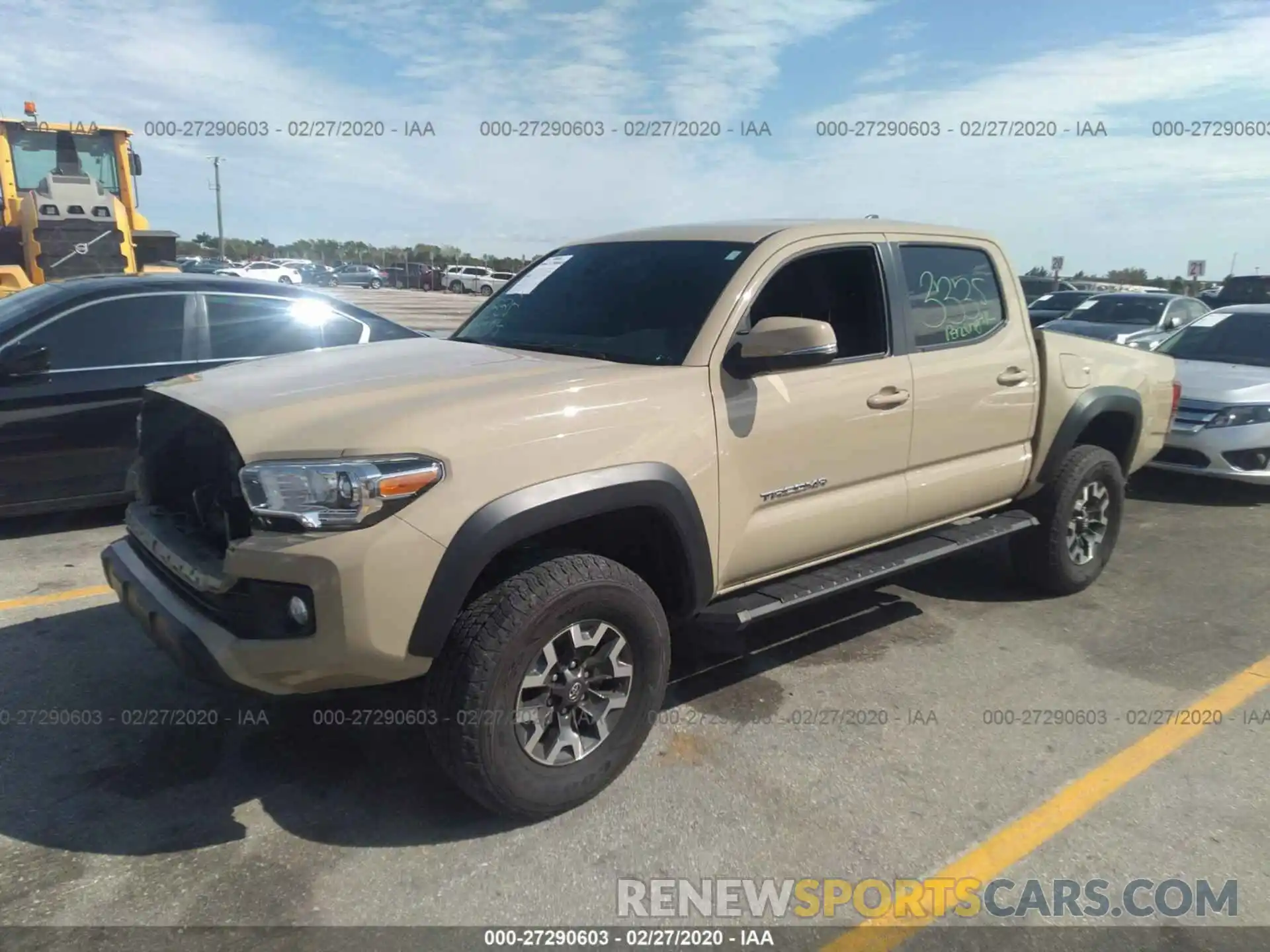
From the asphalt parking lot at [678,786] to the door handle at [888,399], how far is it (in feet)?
4.13

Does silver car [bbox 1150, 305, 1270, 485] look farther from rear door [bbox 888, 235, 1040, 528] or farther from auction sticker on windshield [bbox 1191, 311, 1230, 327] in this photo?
rear door [bbox 888, 235, 1040, 528]

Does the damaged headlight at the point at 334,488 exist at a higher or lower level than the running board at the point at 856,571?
higher

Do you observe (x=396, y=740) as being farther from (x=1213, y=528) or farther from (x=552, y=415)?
(x=1213, y=528)

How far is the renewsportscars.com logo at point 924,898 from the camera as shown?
267 centimetres

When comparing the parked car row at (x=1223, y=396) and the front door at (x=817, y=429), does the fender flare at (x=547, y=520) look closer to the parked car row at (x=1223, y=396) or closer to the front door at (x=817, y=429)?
the front door at (x=817, y=429)

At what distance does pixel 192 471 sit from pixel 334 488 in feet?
3.26

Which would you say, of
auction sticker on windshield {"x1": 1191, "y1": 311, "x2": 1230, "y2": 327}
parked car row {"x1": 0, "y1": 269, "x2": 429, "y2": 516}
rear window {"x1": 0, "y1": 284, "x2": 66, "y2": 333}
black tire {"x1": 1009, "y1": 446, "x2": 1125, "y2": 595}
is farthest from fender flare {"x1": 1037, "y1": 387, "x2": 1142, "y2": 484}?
rear window {"x1": 0, "y1": 284, "x2": 66, "y2": 333}

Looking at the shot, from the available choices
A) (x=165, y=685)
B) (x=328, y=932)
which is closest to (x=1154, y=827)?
(x=328, y=932)

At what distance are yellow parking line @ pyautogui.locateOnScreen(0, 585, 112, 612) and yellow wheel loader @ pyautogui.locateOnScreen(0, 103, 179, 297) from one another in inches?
315

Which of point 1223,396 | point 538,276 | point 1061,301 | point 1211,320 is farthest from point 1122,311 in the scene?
point 538,276

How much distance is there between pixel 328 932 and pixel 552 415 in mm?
1628

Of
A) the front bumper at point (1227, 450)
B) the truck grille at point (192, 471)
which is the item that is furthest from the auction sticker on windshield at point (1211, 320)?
the truck grille at point (192, 471)

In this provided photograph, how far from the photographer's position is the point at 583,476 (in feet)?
9.59

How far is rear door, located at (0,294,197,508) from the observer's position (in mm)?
5434
